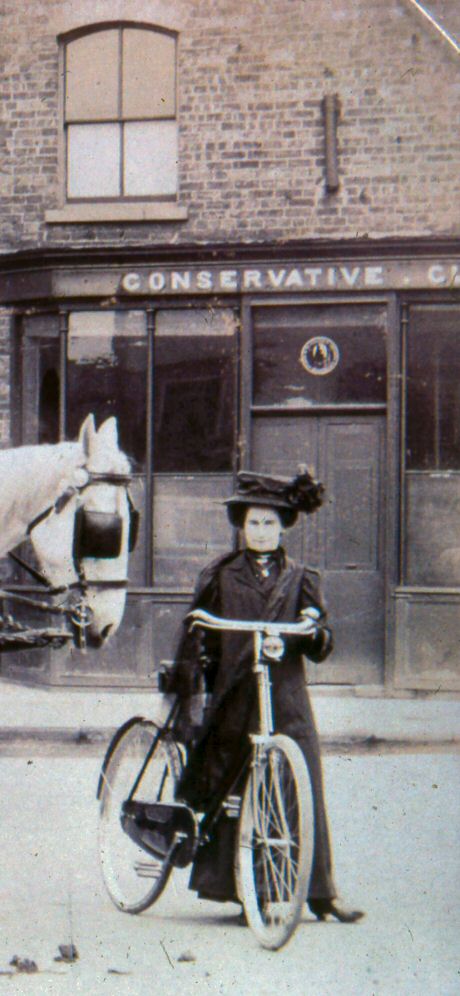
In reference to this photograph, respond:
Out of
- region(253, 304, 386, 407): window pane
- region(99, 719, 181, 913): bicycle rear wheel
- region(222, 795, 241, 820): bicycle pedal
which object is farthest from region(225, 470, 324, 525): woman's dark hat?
region(253, 304, 386, 407): window pane

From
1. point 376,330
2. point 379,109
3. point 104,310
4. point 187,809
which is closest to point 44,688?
point 104,310

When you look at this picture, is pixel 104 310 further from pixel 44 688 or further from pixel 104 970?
pixel 104 970

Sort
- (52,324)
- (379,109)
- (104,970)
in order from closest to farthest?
(104,970), (379,109), (52,324)

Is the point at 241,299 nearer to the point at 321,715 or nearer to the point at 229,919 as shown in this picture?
the point at 321,715

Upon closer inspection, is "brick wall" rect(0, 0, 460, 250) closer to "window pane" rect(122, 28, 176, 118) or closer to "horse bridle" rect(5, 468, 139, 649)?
"window pane" rect(122, 28, 176, 118)

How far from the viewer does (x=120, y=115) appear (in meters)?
10.2

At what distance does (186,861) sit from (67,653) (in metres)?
6.26

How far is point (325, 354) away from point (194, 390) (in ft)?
3.73

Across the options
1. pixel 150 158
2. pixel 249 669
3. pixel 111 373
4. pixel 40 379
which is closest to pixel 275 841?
pixel 249 669

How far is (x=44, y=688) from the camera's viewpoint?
11258mm

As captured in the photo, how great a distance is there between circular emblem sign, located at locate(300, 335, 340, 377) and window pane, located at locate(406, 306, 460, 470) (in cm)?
61

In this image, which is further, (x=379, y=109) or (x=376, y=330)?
(x=376, y=330)

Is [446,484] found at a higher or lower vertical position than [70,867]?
higher

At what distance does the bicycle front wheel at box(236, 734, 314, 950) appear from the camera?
4.62 m
